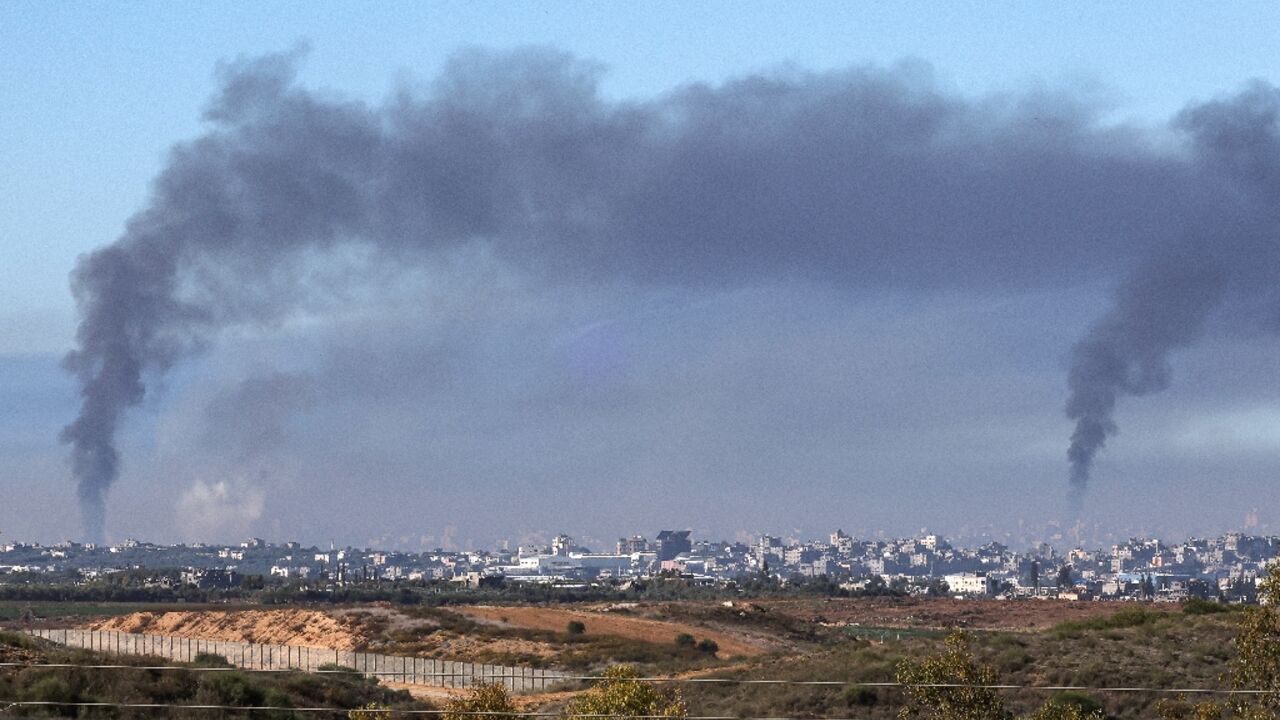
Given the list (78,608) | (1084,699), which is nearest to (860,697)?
(1084,699)

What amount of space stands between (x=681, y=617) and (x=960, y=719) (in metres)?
97.0

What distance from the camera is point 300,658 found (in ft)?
312

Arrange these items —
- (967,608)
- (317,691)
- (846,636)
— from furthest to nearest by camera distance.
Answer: (967,608)
(846,636)
(317,691)

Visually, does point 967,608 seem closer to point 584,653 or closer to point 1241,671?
point 584,653

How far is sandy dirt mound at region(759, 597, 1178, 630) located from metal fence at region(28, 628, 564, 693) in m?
50.7

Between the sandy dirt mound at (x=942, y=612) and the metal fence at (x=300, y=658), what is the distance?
166 ft

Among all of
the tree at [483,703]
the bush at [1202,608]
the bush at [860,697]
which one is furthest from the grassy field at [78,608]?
the tree at [483,703]

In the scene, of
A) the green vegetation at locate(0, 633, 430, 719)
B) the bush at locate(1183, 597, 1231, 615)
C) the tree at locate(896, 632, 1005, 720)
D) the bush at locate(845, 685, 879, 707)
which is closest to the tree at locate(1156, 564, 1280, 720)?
the tree at locate(896, 632, 1005, 720)

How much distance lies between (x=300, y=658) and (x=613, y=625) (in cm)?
2822

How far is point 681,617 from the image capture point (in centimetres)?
12719

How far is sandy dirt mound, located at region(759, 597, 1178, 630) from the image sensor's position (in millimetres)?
136375

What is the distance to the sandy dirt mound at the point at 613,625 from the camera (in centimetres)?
10794

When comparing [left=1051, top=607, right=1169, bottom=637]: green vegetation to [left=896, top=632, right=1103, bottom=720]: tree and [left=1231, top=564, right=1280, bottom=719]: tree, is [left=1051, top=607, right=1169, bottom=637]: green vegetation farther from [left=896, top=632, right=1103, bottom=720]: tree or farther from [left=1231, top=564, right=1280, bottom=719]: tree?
[left=1231, top=564, right=1280, bottom=719]: tree

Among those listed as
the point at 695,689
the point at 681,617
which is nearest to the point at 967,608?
the point at 681,617
